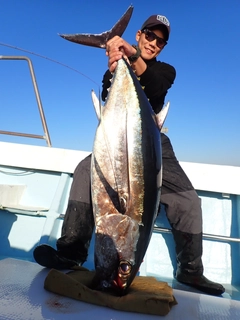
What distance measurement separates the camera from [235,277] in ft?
7.77

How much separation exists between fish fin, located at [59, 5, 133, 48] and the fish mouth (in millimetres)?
A: 1546

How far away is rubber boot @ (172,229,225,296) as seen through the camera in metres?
2.02

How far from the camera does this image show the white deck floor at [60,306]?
1019 mm

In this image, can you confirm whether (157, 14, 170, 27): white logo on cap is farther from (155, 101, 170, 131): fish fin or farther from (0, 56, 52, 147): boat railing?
(0, 56, 52, 147): boat railing

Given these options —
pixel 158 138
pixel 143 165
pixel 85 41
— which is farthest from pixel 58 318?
pixel 85 41

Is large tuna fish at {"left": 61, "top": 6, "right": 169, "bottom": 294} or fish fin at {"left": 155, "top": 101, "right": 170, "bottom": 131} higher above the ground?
fish fin at {"left": 155, "top": 101, "right": 170, "bottom": 131}

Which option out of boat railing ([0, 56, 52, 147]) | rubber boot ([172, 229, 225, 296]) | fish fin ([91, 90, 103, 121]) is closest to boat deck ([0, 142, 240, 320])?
rubber boot ([172, 229, 225, 296])

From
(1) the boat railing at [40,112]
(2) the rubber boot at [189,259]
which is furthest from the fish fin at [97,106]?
(1) the boat railing at [40,112]

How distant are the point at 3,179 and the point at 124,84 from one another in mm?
1985

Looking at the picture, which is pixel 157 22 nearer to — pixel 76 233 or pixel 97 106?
pixel 97 106

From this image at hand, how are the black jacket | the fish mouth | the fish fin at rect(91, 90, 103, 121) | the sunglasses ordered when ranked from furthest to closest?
1. the sunglasses
2. the black jacket
3. the fish fin at rect(91, 90, 103, 121)
4. the fish mouth

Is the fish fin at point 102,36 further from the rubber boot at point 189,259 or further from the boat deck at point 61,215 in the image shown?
the rubber boot at point 189,259

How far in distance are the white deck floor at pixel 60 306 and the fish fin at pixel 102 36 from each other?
5.38 ft

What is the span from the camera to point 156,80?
225 cm
